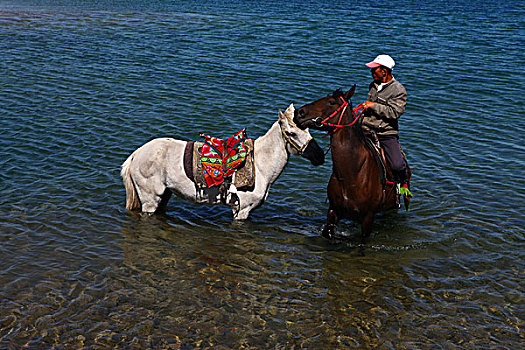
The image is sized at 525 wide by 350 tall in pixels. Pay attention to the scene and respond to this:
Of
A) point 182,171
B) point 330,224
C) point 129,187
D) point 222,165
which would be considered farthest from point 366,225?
point 129,187

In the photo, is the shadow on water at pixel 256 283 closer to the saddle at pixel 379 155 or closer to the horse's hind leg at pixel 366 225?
the horse's hind leg at pixel 366 225

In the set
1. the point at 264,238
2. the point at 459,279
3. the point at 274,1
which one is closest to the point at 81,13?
the point at 274,1

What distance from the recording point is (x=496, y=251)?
9.12 m

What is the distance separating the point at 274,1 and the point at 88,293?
44601 millimetres

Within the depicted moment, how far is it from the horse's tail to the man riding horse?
13.7 ft

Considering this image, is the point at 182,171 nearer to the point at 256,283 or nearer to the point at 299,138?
the point at 299,138

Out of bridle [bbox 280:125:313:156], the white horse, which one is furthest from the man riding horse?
the white horse

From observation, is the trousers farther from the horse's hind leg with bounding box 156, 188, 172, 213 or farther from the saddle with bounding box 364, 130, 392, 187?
the horse's hind leg with bounding box 156, 188, 172, 213

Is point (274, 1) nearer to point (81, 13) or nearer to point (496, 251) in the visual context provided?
point (81, 13)

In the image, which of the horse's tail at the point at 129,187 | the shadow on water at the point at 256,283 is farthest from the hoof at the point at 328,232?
the horse's tail at the point at 129,187

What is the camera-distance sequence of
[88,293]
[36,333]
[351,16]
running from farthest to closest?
[351,16]
[88,293]
[36,333]

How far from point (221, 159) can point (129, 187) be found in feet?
6.08

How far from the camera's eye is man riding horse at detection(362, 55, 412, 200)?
8547 mm

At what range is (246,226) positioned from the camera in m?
9.84
